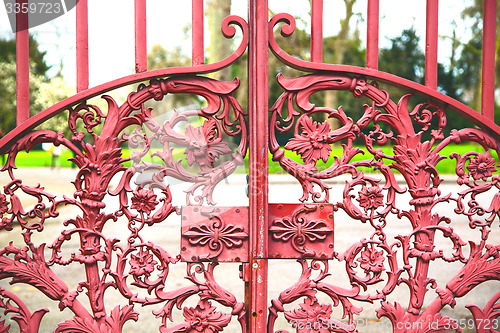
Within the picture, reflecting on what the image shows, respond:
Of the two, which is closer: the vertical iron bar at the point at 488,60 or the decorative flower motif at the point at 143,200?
the decorative flower motif at the point at 143,200

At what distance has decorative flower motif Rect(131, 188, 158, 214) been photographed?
199 cm

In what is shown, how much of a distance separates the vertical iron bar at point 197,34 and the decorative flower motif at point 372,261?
119 cm

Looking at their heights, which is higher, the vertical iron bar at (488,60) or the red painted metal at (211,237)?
the vertical iron bar at (488,60)

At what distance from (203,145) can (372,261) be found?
97 cm

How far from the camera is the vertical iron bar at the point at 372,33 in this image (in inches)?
80.2

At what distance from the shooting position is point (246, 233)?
6.59 ft

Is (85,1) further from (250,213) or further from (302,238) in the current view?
(302,238)

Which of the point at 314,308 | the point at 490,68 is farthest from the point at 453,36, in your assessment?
the point at 314,308

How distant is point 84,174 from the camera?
202 centimetres

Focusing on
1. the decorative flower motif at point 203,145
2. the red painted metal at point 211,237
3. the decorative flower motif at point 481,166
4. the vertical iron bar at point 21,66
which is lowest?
the red painted metal at point 211,237

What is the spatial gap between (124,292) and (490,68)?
2.03 m

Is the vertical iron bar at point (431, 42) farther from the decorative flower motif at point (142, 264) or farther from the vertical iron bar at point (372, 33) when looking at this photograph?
the decorative flower motif at point (142, 264)

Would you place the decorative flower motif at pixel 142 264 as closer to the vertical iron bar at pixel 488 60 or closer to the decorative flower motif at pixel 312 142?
the decorative flower motif at pixel 312 142

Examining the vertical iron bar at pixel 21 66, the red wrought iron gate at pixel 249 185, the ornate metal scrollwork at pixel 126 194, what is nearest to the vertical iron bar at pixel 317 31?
the red wrought iron gate at pixel 249 185
